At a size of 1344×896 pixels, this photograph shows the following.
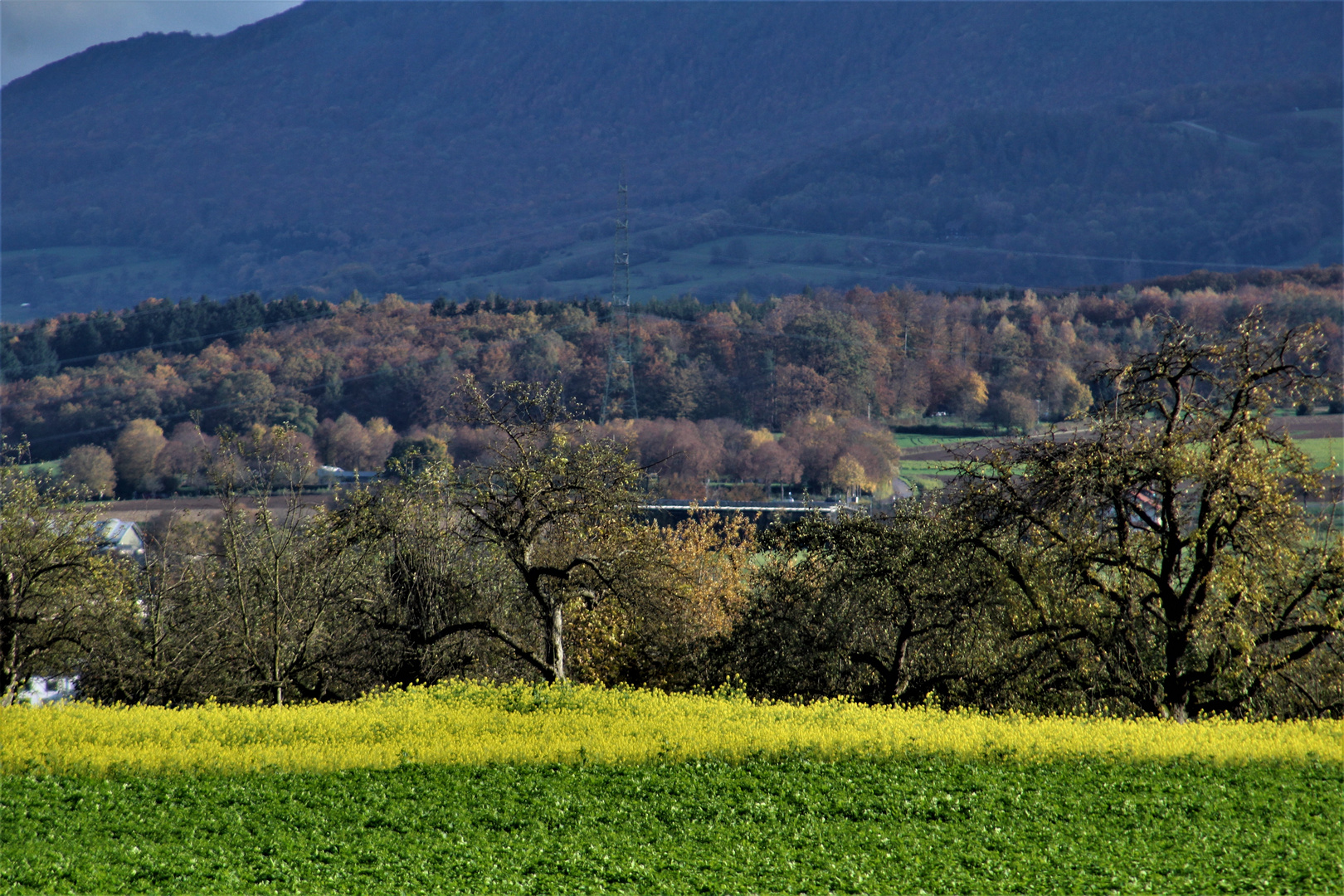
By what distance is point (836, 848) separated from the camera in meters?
13.2

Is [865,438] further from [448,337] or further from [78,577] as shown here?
[78,577]

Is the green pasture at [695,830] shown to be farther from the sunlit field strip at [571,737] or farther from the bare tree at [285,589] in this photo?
the bare tree at [285,589]

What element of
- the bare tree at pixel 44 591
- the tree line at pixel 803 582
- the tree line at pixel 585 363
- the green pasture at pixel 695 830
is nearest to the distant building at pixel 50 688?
the bare tree at pixel 44 591

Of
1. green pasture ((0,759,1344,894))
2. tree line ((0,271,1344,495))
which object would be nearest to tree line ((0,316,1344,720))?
green pasture ((0,759,1344,894))

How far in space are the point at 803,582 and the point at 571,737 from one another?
278 inches

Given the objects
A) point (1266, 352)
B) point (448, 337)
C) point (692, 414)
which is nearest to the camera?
point (1266, 352)

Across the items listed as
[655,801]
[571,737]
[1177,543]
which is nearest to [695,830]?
[655,801]

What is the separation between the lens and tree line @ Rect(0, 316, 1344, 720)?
18938 mm

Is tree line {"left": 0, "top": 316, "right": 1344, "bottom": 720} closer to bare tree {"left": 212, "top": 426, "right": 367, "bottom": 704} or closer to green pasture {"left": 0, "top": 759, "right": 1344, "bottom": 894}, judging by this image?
bare tree {"left": 212, "top": 426, "right": 367, "bottom": 704}

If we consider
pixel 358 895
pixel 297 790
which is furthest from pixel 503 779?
pixel 358 895

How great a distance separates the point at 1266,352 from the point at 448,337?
115215mm

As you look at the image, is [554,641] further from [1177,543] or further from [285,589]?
[1177,543]

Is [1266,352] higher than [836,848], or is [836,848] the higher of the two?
[1266,352]

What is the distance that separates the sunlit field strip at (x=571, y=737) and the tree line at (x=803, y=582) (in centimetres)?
191
